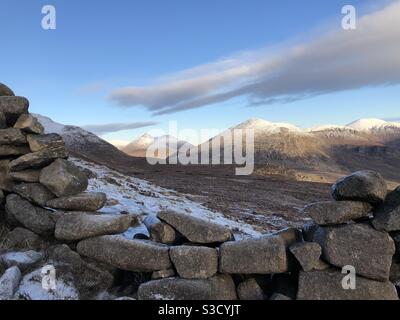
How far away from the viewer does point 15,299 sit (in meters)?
9.23

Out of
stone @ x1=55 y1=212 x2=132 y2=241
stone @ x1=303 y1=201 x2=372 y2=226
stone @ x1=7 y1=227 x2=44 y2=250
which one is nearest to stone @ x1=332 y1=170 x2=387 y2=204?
stone @ x1=303 y1=201 x2=372 y2=226

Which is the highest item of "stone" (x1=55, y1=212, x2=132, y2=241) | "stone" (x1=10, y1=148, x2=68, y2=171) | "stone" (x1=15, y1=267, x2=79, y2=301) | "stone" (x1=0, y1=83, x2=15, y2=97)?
"stone" (x1=0, y1=83, x2=15, y2=97)

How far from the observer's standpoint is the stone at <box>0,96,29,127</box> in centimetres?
1209

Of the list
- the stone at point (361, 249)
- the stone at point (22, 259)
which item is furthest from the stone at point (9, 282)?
the stone at point (361, 249)

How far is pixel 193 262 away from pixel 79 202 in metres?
3.40

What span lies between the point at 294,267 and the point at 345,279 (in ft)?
3.74

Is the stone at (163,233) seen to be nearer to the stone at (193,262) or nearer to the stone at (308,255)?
the stone at (193,262)

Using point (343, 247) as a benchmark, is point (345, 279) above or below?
below

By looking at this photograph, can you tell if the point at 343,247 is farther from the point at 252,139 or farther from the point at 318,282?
the point at 252,139

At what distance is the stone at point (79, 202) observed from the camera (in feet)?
36.7

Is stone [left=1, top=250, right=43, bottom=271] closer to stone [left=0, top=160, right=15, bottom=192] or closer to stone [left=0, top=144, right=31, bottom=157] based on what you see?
stone [left=0, top=160, right=15, bottom=192]

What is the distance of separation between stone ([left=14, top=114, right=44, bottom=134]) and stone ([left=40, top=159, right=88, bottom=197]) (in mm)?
1142

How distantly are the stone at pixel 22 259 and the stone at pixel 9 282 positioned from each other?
0.44 m
